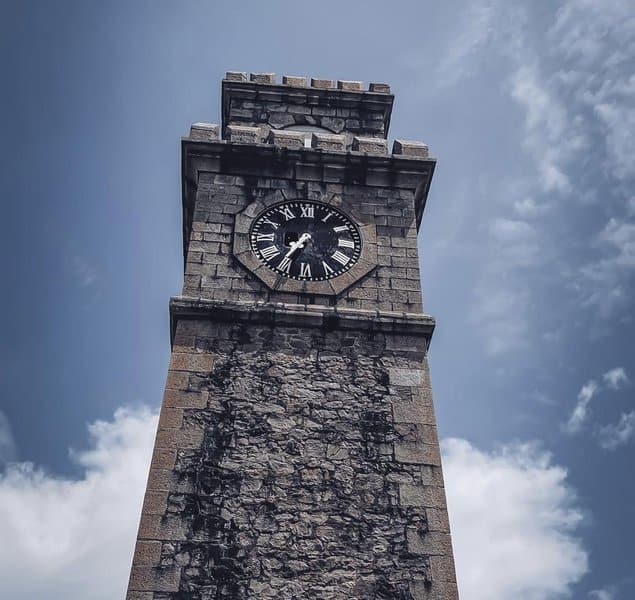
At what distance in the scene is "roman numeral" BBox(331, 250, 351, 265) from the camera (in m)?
12.3

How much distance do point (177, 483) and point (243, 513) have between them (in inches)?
33.9

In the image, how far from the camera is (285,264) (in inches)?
480

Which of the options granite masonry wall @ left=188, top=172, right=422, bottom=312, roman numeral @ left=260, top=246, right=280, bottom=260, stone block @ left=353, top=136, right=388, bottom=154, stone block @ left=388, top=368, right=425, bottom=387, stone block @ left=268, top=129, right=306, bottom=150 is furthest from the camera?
stone block @ left=353, top=136, right=388, bottom=154

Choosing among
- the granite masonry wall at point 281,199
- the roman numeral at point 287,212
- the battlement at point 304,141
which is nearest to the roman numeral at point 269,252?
the granite masonry wall at point 281,199

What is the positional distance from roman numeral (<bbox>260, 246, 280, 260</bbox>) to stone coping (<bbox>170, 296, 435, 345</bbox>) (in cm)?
100

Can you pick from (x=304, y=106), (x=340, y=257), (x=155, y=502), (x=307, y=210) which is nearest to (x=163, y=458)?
(x=155, y=502)

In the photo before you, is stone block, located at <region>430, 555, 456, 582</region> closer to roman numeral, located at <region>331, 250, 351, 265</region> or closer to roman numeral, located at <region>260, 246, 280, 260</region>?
roman numeral, located at <region>331, 250, 351, 265</region>

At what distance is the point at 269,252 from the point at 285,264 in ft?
1.13

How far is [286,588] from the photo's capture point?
8820mm

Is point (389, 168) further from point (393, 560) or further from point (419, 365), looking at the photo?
point (393, 560)

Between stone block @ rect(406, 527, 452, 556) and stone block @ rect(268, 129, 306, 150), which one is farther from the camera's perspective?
stone block @ rect(268, 129, 306, 150)

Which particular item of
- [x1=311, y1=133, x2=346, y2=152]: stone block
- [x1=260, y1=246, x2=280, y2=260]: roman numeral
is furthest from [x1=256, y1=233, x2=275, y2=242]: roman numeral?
[x1=311, y1=133, x2=346, y2=152]: stone block

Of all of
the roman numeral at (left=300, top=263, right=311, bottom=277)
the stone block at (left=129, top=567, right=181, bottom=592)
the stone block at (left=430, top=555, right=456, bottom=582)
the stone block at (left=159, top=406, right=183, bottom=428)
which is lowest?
the stone block at (left=129, top=567, right=181, bottom=592)

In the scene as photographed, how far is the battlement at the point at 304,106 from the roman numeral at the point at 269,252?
12.3 feet
